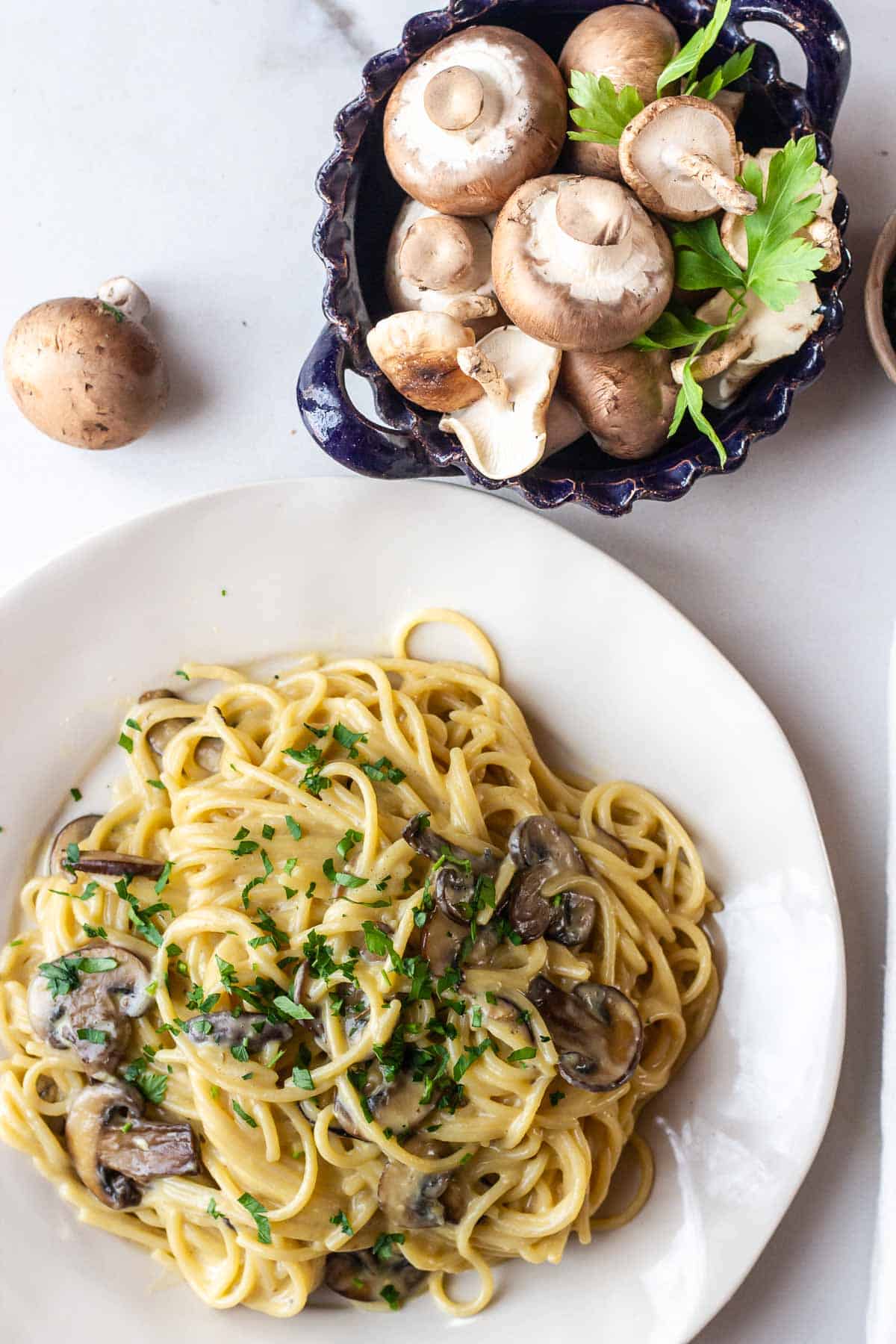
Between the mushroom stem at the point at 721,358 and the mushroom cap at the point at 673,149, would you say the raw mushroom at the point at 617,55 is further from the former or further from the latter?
the mushroom stem at the point at 721,358

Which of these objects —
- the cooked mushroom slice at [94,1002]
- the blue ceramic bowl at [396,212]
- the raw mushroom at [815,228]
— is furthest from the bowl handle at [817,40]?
the cooked mushroom slice at [94,1002]

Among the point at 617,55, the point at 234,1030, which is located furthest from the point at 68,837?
the point at 617,55

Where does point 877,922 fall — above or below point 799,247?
below

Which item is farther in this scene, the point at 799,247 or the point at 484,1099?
the point at 484,1099

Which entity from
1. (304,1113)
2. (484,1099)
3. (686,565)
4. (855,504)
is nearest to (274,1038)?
(304,1113)

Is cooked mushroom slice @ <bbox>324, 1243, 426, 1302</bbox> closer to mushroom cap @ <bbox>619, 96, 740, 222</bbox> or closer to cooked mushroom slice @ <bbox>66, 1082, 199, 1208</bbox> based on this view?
cooked mushroom slice @ <bbox>66, 1082, 199, 1208</bbox>

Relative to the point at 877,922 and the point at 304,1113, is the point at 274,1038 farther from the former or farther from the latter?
the point at 877,922

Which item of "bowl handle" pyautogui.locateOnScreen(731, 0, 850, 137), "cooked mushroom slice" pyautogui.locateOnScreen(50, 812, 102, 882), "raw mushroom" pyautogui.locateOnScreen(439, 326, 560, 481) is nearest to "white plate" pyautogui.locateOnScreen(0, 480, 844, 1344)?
"cooked mushroom slice" pyautogui.locateOnScreen(50, 812, 102, 882)

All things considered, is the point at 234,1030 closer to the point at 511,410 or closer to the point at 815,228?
the point at 511,410
